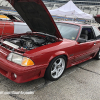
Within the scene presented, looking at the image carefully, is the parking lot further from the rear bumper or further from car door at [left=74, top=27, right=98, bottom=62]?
car door at [left=74, top=27, right=98, bottom=62]

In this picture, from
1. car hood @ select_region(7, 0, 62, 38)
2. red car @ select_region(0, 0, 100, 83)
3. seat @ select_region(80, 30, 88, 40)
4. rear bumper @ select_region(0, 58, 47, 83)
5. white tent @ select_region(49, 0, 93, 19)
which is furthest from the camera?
white tent @ select_region(49, 0, 93, 19)

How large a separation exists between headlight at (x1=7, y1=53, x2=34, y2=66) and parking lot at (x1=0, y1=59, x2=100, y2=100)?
1.79 feet

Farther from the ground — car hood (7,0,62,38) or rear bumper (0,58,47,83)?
car hood (7,0,62,38)

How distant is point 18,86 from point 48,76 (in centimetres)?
65

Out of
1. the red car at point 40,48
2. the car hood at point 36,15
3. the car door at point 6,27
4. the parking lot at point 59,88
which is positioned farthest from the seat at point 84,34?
the car door at point 6,27

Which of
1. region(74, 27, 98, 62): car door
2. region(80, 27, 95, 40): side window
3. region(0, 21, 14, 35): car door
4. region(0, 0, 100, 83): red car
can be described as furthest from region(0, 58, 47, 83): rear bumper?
region(0, 21, 14, 35): car door

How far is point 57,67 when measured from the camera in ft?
9.17

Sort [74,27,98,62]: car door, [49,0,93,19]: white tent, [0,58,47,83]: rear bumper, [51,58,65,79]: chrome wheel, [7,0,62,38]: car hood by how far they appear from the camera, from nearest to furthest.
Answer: [0,58,47,83]: rear bumper, [7,0,62,38]: car hood, [51,58,65,79]: chrome wheel, [74,27,98,62]: car door, [49,0,93,19]: white tent

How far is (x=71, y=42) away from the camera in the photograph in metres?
2.93

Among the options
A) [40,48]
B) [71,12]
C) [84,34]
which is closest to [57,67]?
[40,48]

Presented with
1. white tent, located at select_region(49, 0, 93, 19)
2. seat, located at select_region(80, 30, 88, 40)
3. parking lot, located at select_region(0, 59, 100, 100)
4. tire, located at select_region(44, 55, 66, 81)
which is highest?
white tent, located at select_region(49, 0, 93, 19)

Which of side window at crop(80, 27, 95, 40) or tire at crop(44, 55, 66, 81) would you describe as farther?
side window at crop(80, 27, 95, 40)

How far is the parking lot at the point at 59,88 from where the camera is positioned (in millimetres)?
2127

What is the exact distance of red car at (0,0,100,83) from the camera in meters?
2.15
